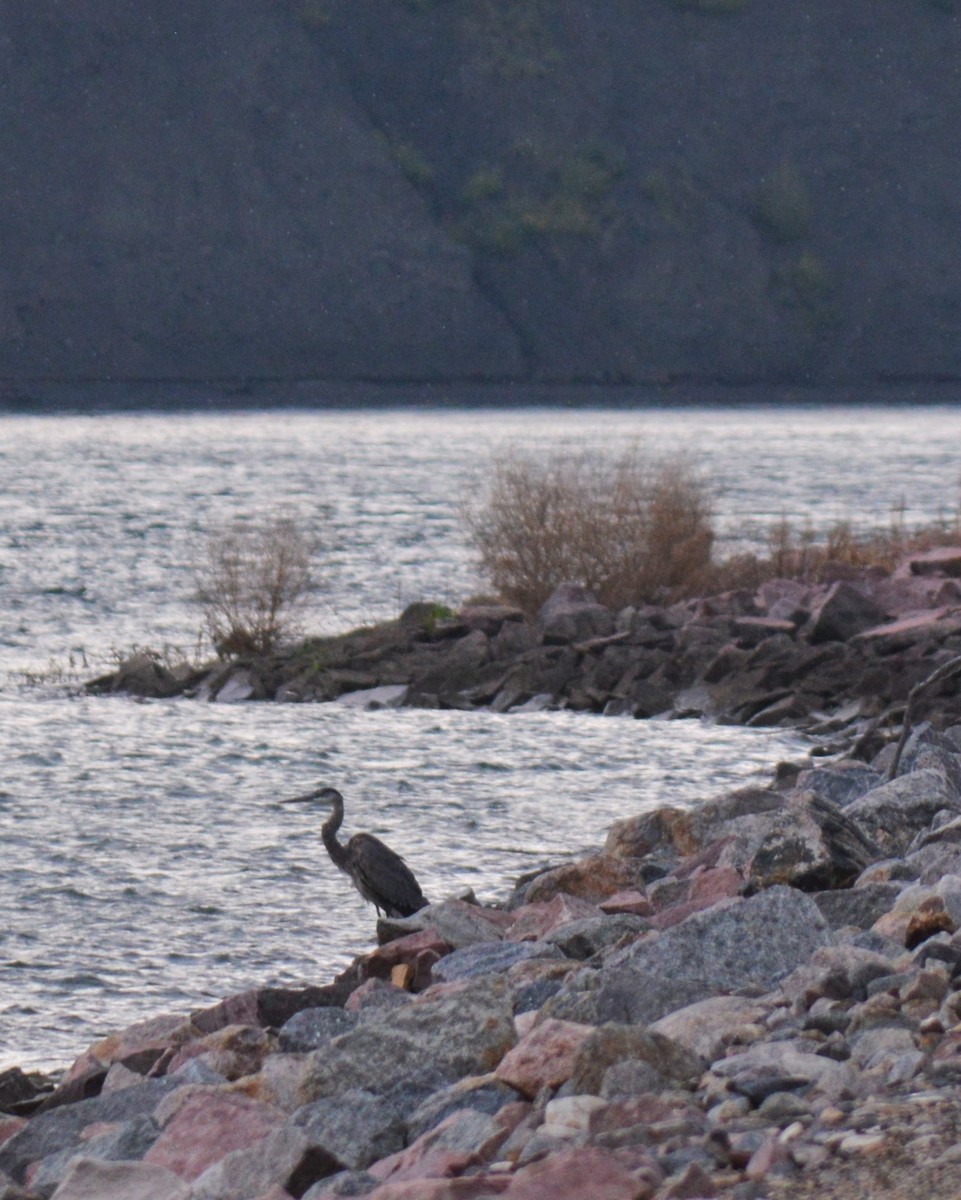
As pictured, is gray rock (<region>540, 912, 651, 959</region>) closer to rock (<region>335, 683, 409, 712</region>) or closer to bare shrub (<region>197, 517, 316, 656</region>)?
rock (<region>335, 683, 409, 712</region>)

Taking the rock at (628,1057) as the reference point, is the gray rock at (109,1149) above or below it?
below

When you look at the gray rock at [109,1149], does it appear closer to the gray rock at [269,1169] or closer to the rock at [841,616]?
the gray rock at [269,1169]

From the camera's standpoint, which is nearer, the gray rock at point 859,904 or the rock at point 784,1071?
the rock at point 784,1071

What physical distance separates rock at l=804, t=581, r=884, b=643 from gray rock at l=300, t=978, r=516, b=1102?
34.1 ft

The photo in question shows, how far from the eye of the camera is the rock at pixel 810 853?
674cm

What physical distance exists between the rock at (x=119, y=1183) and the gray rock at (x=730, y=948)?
1227mm

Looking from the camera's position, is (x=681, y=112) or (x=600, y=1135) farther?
(x=681, y=112)

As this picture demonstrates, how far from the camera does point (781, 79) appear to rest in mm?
95625

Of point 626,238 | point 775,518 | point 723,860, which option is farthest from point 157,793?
point 626,238

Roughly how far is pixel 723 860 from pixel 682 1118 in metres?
3.28

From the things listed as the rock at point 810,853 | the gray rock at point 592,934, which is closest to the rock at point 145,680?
the rock at point 810,853

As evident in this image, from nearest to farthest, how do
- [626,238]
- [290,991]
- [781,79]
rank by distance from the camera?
[290,991] → [626,238] → [781,79]

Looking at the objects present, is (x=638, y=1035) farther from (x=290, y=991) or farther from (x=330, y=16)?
(x=330, y=16)

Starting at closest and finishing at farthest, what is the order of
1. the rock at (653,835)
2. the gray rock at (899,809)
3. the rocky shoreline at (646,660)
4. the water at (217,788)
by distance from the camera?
the gray rock at (899,809) → the water at (217,788) → the rock at (653,835) → the rocky shoreline at (646,660)
